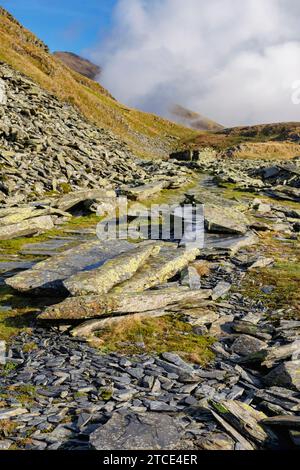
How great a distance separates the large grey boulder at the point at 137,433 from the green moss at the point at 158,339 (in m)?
4.06

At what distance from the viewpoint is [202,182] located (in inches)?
2670

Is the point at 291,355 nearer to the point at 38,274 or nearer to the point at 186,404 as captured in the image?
the point at 186,404

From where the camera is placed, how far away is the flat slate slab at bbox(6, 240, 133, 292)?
16750 mm

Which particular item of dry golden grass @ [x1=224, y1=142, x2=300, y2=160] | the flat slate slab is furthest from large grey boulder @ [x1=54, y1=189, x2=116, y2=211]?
dry golden grass @ [x1=224, y1=142, x2=300, y2=160]

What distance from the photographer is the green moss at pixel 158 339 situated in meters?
13.5

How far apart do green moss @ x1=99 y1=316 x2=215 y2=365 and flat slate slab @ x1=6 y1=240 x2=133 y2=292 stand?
3522 mm

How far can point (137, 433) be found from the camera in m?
8.60

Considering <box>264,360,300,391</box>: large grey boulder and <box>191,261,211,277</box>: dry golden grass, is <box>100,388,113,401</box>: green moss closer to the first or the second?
<box>264,360,300,391</box>: large grey boulder

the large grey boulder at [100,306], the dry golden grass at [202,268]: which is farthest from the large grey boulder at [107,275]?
the dry golden grass at [202,268]

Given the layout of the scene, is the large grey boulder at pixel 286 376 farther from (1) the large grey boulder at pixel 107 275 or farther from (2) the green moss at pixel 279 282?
(1) the large grey boulder at pixel 107 275

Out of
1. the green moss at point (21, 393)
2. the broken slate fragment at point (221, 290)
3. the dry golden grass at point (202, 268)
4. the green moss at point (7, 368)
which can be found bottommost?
the green moss at point (21, 393)

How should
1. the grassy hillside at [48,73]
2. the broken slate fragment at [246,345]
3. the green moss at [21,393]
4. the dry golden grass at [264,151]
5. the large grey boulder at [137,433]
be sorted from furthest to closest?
the dry golden grass at [264,151] → the grassy hillside at [48,73] → the broken slate fragment at [246,345] → the green moss at [21,393] → the large grey boulder at [137,433]

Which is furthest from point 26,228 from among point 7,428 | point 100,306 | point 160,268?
point 7,428
